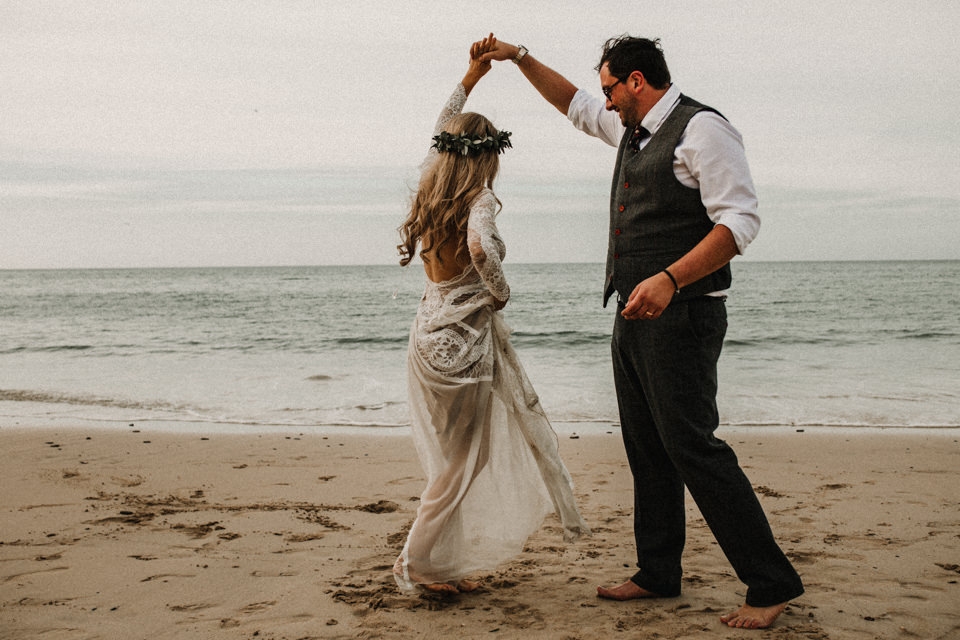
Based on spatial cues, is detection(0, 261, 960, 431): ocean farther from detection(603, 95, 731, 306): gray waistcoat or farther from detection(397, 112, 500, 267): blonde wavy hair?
detection(603, 95, 731, 306): gray waistcoat

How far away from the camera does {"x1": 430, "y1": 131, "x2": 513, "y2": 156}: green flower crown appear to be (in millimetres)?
2943

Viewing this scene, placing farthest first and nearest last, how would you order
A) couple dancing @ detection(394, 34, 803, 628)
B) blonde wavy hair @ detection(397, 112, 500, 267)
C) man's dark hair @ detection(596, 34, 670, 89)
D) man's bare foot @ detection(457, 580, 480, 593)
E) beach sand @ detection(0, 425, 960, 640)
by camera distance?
man's bare foot @ detection(457, 580, 480, 593) → blonde wavy hair @ detection(397, 112, 500, 267) → beach sand @ detection(0, 425, 960, 640) → man's dark hair @ detection(596, 34, 670, 89) → couple dancing @ detection(394, 34, 803, 628)

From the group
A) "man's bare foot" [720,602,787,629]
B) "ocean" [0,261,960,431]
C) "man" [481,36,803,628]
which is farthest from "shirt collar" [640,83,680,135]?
"ocean" [0,261,960,431]

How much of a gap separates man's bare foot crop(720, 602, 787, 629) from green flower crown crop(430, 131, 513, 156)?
75.4 inches

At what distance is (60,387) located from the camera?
10227mm

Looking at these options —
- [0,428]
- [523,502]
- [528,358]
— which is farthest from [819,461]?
[528,358]

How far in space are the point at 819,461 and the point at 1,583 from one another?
523 cm

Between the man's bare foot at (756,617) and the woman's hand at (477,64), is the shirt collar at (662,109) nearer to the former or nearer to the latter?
the woman's hand at (477,64)

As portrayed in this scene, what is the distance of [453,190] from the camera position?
117 inches

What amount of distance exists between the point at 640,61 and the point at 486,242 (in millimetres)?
825

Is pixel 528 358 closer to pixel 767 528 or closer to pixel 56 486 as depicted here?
pixel 56 486

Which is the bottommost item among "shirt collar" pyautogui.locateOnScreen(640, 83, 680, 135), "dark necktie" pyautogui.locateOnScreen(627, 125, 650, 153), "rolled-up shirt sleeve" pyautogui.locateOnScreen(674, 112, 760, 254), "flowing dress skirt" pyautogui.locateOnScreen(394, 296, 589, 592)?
"flowing dress skirt" pyautogui.locateOnScreen(394, 296, 589, 592)

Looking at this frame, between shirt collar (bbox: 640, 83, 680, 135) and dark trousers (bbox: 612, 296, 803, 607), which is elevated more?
shirt collar (bbox: 640, 83, 680, 135)

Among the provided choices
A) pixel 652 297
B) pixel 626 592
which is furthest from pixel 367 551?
pixel 652 297
